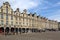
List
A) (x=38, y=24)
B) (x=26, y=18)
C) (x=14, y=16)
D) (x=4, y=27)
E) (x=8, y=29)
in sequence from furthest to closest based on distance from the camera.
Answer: (x=38, y=24), (x=26, y=18), (x=14, y=16), (x=8, y=29), (x=4, y=27)

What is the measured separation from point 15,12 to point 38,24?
27.3 metres

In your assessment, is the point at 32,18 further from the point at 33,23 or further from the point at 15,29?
the point at 15,29

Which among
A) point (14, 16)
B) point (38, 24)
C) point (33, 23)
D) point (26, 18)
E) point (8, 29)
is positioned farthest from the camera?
point (38, 24)

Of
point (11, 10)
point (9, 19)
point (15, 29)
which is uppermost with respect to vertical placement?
point (11, 10)

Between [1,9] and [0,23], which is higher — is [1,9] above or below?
above

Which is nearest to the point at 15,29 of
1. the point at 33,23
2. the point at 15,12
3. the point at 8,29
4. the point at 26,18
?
the point at 8,29

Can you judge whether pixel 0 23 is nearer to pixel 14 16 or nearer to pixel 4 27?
pixel 4 27

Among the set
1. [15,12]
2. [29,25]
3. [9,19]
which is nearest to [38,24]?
[29,25]

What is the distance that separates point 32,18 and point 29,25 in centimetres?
801

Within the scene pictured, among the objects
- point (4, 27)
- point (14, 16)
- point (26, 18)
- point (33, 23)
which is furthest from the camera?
point (33, 23)

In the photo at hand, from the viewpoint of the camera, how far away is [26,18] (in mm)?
75250

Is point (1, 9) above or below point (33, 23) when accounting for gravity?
above

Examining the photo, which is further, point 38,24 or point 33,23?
point 38,24

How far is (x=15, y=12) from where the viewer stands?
2633 inches
